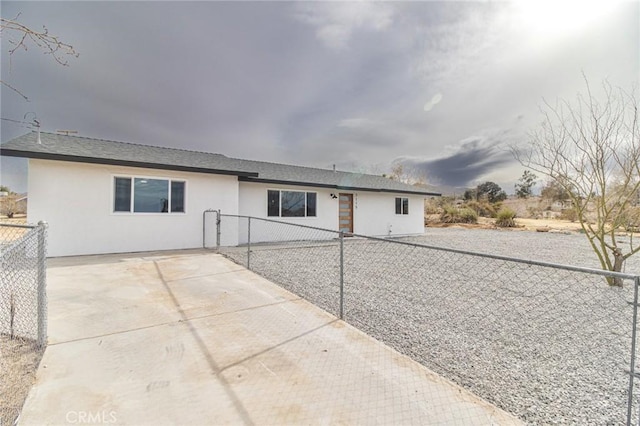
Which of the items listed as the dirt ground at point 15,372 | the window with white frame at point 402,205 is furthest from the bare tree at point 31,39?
the window with white frame at point 402,205

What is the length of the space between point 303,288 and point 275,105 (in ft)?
31.1

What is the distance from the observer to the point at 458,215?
82.3 feet

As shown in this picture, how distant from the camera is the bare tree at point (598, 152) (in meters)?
5.96

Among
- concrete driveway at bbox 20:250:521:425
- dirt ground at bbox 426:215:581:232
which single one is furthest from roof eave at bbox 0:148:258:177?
dirt ground at bbox 426:215:581:232

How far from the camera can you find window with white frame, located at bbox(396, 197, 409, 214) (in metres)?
15.7

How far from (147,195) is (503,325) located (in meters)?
9.47

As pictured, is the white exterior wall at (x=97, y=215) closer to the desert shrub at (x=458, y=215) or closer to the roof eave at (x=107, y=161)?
the roof eave at (x=107, y=161)

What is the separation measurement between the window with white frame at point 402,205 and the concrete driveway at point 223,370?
1248 cm

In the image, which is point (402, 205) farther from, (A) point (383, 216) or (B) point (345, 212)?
(B) point (345, 212)

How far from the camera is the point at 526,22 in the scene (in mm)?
7277

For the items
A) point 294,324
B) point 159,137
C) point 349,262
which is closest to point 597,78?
point 349,262

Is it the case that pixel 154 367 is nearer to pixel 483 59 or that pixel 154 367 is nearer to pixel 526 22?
pixel 526 22

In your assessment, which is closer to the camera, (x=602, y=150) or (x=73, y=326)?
(x=73, y=326)

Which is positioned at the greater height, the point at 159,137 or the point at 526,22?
the point at 526,22
